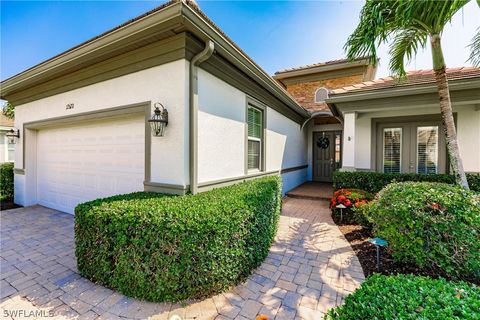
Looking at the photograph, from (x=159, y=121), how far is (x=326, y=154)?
9.42 meters

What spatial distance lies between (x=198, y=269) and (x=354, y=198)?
4527 millimetres

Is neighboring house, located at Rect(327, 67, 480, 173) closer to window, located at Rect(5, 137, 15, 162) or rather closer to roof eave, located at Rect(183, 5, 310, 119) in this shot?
roof eave, located at Rect(183, 5, 310, 119)

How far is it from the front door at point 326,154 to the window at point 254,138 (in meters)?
5.97

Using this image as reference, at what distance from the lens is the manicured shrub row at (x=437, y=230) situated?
2633 millimetres

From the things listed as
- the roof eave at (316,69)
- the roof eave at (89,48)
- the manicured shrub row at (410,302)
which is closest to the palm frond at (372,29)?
the roof eave at (89,48)

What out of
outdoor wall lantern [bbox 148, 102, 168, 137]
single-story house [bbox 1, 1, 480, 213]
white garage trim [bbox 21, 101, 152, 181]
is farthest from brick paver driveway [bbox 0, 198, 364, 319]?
outdoor wall lantern [bbox 148, 102, 168, 137]

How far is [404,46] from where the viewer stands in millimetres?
4527

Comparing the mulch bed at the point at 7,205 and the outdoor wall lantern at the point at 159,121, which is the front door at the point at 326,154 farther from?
the mulch bed at the point at 7,205

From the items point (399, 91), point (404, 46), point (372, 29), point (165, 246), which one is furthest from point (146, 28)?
point (399, 91)

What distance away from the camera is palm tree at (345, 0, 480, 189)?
333cm

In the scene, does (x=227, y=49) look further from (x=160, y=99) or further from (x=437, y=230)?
(x=437, y=230)

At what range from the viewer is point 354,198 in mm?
5344

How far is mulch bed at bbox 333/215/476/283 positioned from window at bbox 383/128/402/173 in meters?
3.32

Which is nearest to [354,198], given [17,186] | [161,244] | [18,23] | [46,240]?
[161,244]
